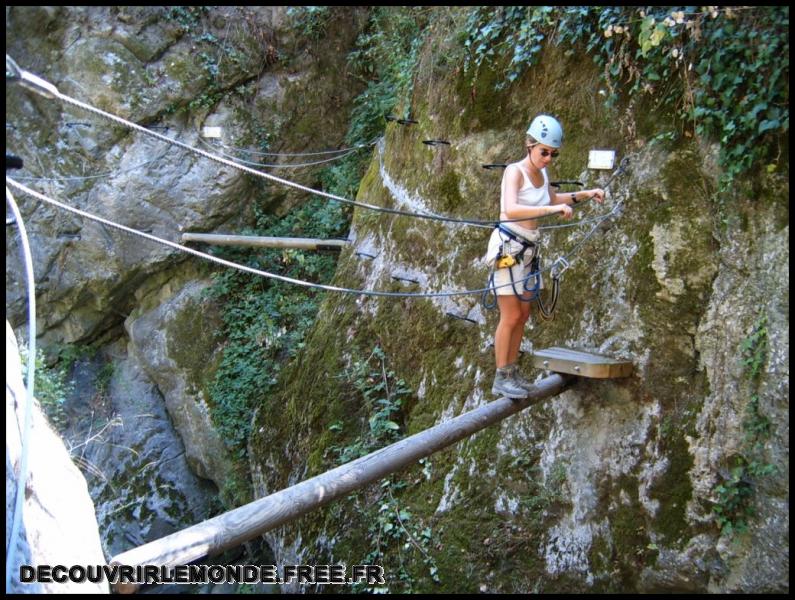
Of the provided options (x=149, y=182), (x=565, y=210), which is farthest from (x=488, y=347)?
(x=149, y=182)

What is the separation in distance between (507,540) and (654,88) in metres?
3.13

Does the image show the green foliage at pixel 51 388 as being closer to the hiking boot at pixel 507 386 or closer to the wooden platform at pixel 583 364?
the hiking boot at pixel 507 386

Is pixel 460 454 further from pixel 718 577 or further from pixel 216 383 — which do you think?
pixel 216 383

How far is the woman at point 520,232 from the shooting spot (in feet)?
11.9

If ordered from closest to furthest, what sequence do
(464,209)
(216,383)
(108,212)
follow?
(464,209) < (216,383) < (108,212)

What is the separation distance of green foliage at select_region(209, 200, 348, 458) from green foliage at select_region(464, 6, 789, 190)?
557cm

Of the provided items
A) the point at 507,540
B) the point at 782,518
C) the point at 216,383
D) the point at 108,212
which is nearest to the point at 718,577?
the point at 782,518

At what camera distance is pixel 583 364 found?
379 centimetres

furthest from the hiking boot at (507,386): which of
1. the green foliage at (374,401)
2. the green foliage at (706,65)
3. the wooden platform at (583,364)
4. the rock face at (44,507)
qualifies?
the rock face at (44,507)

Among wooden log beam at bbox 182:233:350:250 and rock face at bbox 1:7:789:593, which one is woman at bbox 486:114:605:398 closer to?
rock face at bbox 1:7:789:593

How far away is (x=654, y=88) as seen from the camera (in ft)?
13.0

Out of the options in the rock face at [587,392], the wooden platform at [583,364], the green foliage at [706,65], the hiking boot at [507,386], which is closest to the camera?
the green foliage at [706,65]

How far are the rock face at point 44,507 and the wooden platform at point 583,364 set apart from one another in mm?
2654

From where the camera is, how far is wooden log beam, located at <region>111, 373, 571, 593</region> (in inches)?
89.9
